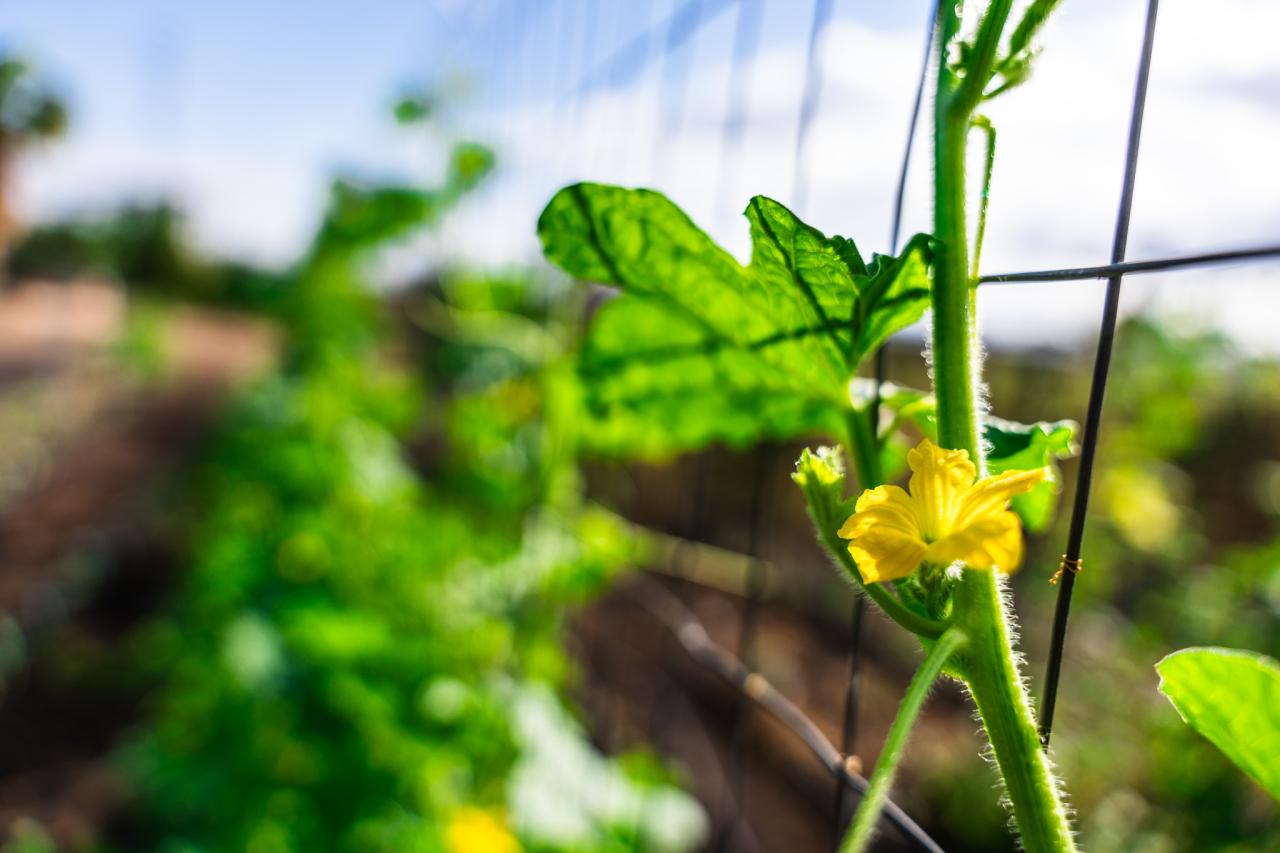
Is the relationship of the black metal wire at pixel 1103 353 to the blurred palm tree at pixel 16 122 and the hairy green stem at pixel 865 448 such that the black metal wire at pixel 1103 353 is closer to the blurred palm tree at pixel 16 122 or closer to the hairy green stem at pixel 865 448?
the hairy green stem at pixel 865 448

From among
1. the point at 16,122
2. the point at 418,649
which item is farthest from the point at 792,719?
the point at 16,122

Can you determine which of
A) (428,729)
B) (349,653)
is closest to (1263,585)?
(428,729)

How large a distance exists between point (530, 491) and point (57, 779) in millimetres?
2456

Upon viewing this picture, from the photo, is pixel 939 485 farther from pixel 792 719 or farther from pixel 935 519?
pixel 792 719

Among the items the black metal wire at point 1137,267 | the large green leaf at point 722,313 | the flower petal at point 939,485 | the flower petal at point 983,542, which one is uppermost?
the black metal wire at point 1137,267

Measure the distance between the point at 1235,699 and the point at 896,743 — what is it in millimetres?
130

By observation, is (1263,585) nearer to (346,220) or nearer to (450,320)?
(450,320)

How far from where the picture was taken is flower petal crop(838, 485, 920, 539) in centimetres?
35

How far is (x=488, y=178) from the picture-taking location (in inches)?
78.0

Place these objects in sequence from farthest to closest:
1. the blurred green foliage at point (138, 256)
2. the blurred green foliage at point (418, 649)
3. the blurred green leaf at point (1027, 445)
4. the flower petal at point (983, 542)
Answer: the blurred green foliage at point (138, 256), the blurred green foliage at point (418, 649), the blurred green leaf at point (1027, 445), the flower petal at point (983, 542)

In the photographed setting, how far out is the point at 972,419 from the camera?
15.3 inches

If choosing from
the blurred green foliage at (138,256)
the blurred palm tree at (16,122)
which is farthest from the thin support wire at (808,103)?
the blurred green foliage at (138,256)

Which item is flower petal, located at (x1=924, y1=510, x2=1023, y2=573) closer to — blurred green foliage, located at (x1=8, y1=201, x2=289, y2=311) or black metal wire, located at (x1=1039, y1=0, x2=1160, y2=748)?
black metal wire, located at (x1=1039, y1=0, x2=1160, y2=748)

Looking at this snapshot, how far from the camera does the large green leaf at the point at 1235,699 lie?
34 cm
